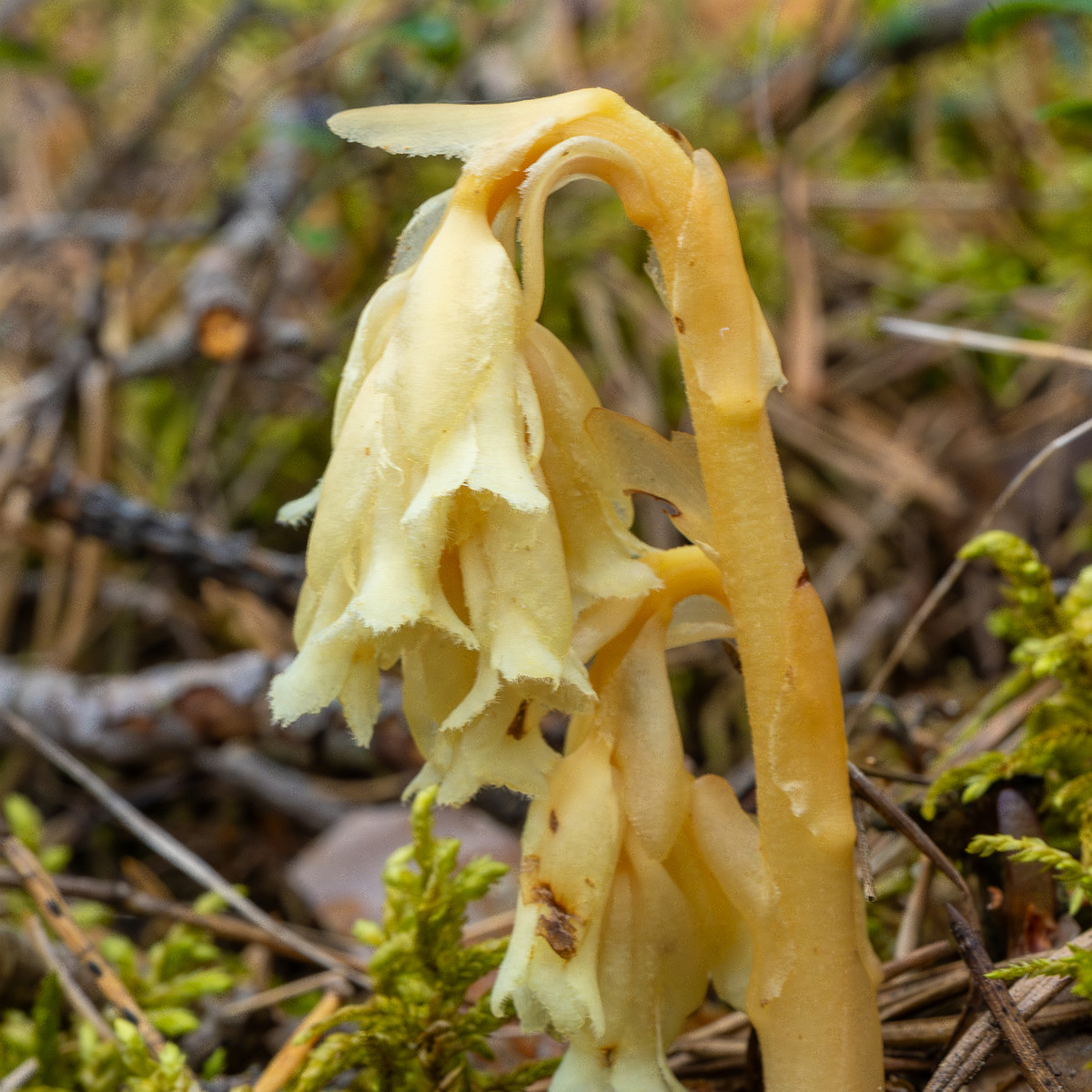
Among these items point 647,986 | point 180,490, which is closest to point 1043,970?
Answer: point 647,986

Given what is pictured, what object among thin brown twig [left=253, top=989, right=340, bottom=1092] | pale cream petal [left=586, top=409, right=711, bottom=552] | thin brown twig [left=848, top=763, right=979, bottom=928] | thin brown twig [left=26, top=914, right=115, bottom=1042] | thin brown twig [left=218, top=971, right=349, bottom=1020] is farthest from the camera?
thin brown twig [left=218, top=971, right=349, bottom=1020]

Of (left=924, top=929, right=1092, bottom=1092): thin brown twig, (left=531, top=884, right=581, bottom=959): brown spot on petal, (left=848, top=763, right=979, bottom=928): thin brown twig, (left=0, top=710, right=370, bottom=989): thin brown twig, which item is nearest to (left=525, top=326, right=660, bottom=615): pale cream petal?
(left=531, top=884, right=581, bottom=959): brown spot on petal

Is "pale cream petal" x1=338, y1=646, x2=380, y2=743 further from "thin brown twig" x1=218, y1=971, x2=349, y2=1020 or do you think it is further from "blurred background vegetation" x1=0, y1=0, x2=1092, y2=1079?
"blurred background vegetation" x1=0, y1=0, x2=1092, y2=1079

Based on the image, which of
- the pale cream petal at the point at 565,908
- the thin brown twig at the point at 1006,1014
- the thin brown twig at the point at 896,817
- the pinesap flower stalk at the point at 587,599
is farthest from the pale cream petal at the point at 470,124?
the thin brown twig at the point at 1006,1014

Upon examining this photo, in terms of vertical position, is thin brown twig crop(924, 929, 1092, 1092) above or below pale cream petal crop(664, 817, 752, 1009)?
below

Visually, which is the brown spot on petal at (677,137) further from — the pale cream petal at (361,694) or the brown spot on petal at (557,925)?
the brown spot on petal at (557,925)

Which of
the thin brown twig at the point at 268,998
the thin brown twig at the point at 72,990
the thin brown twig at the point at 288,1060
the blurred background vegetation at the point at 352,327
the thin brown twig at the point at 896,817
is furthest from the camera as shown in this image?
the blurred background vegetation at the point at 352,327

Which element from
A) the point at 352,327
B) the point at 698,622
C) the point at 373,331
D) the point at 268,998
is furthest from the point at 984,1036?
the point at 352,327
